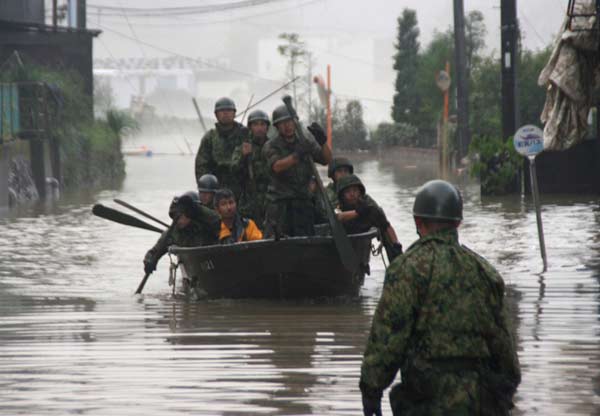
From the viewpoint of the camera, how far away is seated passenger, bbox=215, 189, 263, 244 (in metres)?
14.3

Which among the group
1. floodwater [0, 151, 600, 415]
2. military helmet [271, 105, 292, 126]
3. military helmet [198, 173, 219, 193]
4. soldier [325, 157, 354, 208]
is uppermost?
military helmet [271, 105, 292, 126]

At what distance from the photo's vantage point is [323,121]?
2958 inches

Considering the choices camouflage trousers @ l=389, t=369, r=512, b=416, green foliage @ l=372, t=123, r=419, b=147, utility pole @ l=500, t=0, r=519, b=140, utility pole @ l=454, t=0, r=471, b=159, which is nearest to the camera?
camouflage trousers @ l=389, t=369, r=512, b=416

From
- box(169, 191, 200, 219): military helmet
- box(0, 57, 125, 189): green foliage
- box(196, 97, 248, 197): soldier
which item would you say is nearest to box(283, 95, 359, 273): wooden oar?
box(169, 191, 200, 219): military helmet

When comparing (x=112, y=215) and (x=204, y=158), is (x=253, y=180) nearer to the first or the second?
(x=204, y=158)

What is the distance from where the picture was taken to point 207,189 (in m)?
15.0

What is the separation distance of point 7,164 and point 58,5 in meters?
16.2

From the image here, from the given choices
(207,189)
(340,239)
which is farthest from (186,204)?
(340,239)

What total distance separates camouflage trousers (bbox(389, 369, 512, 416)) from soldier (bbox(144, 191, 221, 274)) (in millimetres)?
8529

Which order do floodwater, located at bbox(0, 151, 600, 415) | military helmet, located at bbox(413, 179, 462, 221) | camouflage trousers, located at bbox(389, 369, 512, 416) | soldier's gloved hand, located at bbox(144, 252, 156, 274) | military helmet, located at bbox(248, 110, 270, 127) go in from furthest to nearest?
1. soldier's gloved hand, located at bbox(144, 252, 156, 274)
2. military helmet, located at bbox(248, 110, 270, 127)
3. floodwater, located at bbox(0, 151, 600, 415)
4. military helmet, located at bbox(413, 179, 462, 221)
5. camouflage trousers, located at bbox(389, 369, 512, 416)

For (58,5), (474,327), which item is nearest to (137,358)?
(474,327)

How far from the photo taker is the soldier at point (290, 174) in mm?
13648

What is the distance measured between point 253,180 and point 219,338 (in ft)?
12.3

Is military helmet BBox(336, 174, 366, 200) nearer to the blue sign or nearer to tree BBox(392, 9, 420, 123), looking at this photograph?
the blue sign
